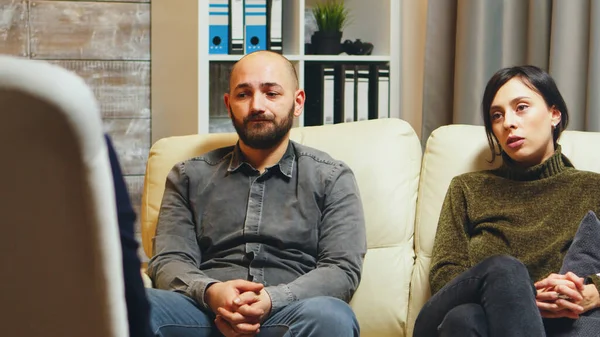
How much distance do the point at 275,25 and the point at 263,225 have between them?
48.6 inches

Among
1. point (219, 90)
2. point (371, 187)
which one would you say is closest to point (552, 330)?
point (371, 187)

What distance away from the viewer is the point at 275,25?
312 cm

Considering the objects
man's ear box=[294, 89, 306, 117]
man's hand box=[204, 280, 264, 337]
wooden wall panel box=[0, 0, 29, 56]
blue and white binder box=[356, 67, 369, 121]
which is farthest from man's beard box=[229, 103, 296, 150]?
wooden wall panel box=[0, 0, 29, 56]

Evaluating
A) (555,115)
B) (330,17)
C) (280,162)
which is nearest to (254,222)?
(280,162)

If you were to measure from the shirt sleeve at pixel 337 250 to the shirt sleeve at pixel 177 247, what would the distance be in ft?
0.68

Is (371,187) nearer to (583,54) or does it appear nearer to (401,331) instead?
(401,331)

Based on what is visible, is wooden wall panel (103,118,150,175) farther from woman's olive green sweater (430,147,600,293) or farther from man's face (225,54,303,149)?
woman's olive green sweater (430,147,600,293)

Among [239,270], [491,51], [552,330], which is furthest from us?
[491,51]

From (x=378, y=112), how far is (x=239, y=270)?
132 centimetres

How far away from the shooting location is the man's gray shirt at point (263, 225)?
2.04m

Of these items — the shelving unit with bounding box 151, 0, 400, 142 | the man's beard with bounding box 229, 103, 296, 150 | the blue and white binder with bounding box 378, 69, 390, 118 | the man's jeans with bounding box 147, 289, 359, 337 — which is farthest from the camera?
the blue and white binder with bounding box 378, 69, 390, 118

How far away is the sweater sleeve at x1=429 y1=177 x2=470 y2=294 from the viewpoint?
2059 millimetres

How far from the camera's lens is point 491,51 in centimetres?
281

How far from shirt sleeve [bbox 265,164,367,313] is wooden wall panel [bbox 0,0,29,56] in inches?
64.5
